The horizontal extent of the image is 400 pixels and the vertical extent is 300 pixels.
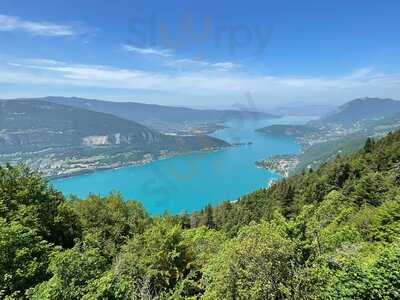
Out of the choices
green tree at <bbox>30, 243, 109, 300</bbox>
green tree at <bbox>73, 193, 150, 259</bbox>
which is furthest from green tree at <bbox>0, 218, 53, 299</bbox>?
green tree at <bbox>73, 193, 150, 259</bbox>

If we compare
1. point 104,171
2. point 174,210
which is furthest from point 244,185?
point 104,171

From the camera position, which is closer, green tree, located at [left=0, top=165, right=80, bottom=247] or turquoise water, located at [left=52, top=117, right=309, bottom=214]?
green tree, located at [left=0, top=165, right=80, bottom=247]

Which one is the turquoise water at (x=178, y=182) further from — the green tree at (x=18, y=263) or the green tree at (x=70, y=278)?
the green tree at (x=70, y=278)

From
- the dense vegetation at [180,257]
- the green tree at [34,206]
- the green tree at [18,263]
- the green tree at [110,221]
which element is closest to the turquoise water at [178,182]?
the green tree at [110,221]

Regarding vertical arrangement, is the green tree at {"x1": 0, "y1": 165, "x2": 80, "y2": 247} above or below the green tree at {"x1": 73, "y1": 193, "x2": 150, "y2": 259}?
above

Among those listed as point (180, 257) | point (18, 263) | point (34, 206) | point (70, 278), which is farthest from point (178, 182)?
point (70, 278)

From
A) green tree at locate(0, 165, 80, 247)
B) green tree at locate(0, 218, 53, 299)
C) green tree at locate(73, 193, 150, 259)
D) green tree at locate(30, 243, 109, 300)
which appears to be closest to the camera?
green tree at locate(30, 243, 109, 300)

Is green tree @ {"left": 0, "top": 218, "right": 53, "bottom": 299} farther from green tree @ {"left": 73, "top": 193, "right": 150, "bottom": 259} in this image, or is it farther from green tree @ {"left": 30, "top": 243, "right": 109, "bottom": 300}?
green tree @ {"left": 73, "top": 193, "right": 150, "bottom": 259}

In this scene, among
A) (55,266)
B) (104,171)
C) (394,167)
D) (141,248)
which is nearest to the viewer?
(55,266)

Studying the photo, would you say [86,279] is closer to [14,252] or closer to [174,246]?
→ [14,252]
